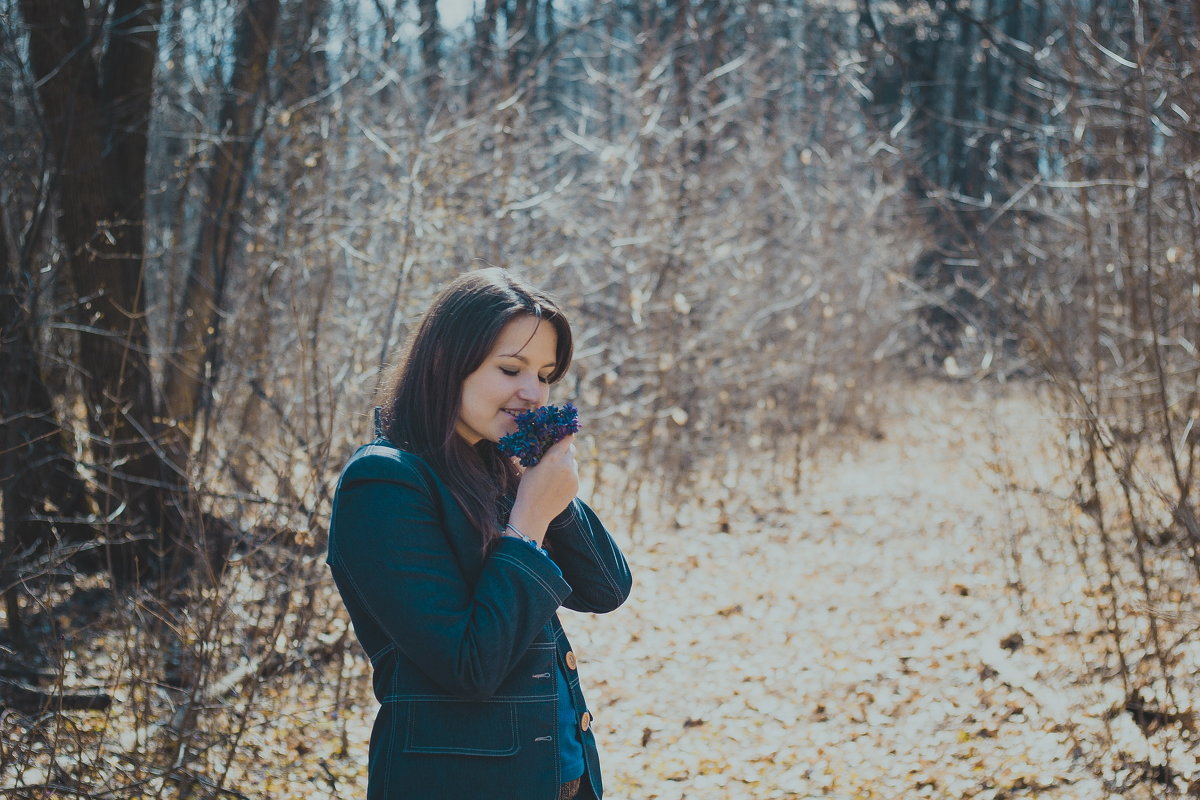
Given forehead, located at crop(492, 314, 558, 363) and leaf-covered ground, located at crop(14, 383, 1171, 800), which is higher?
forehead, located at crop(492, 314, 558, 363)

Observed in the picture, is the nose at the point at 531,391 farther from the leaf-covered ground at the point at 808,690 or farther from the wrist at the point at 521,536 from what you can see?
the leaf-covered ground at the point at 808,690

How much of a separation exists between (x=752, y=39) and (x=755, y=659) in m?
8.97

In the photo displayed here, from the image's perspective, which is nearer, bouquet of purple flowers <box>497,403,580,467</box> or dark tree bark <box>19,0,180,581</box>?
bouquet of purple flowers <box>497,403,580,467</box>

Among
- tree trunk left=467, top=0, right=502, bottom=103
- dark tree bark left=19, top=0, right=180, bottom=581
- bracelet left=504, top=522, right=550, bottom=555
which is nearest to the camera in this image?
bracelet left=504, top=522, right=550, bottom=555

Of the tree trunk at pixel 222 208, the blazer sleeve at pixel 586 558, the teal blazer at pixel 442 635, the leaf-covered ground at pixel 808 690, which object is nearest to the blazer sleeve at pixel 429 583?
the teal blazer at pixel 442 635

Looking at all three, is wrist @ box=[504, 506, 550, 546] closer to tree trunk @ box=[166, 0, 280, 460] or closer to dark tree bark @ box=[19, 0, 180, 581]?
dark tree bark @ box=[19, 0, 180, 581]

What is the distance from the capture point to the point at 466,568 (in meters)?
1.83

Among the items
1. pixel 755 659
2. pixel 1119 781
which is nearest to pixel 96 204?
pixel 755 659

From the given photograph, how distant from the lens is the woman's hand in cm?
183

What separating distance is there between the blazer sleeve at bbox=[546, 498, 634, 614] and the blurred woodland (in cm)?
86

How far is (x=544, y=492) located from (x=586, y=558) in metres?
0.28

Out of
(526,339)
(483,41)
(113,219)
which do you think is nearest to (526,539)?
(526,339)

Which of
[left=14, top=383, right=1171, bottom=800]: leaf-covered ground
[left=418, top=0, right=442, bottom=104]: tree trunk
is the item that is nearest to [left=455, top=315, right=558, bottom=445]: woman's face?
[left=14, top=383, right=1171, bottom=800]: leaf-covered ground

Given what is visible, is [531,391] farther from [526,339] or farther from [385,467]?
[385,467]
